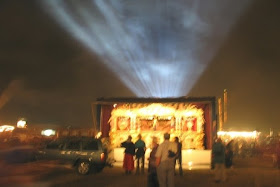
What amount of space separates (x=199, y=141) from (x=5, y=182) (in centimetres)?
1152

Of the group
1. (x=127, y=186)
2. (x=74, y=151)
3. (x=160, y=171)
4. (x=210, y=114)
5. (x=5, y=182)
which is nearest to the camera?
(x=160, y=171)

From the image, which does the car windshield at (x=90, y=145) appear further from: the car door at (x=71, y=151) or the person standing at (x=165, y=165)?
the person standing at (x=165, y=165)

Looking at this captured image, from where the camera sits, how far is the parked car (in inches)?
702

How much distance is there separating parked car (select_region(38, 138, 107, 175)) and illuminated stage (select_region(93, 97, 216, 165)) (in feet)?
11.2

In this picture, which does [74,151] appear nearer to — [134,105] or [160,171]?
[134,105]

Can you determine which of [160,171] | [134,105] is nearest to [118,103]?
[134,105]

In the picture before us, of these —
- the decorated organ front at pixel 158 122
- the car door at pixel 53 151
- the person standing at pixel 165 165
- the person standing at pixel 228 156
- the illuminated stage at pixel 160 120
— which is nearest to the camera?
the person standing at pixel 165 165

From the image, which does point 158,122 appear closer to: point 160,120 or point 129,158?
point 160,120

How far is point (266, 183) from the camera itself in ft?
47.9

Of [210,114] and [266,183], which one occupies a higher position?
[210,114]

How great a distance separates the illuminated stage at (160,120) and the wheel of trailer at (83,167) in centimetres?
390

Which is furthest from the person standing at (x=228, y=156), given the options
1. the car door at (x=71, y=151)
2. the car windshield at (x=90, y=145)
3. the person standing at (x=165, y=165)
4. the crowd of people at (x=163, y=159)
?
the person standing at (x=165, y=165)

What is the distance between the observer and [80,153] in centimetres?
1808

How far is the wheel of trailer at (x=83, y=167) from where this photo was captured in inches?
695
